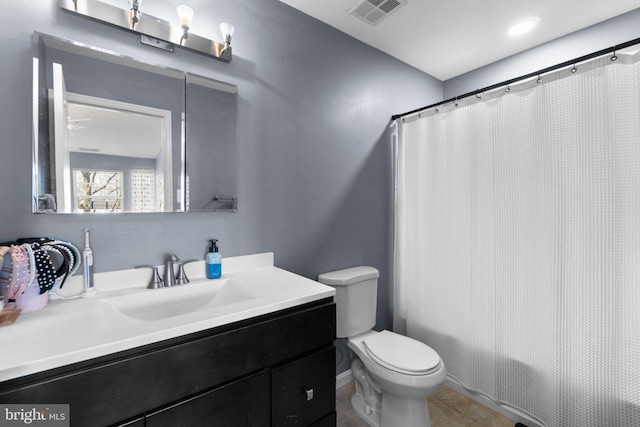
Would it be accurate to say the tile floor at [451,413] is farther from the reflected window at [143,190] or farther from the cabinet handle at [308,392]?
the reflected window at [143,190]

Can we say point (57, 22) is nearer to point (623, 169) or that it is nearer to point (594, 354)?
point (623, 169)

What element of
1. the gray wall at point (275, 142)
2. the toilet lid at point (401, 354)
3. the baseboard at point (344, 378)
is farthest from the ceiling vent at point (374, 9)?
the baseboard at point (344, 378)

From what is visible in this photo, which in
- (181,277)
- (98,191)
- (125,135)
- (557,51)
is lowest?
(181,277)

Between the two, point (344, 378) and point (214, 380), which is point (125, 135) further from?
point (344, 378)

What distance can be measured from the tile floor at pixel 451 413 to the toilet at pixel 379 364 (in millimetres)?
71

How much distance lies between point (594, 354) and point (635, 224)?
65cm

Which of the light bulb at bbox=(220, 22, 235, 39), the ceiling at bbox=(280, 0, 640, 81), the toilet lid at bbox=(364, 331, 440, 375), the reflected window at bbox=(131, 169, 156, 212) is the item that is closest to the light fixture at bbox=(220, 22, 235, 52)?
the light bulb at bbox=(220, 22, 235, 39)

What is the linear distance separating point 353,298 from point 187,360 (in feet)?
3.76

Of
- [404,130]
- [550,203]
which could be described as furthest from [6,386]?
[404,130]

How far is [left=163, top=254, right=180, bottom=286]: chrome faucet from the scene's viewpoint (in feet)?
4.22

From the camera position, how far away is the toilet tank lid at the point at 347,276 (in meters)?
1.78

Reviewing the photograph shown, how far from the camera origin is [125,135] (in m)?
1.26

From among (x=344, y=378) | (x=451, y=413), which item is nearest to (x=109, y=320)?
(x=344, y=378)

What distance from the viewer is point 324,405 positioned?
1212 millimetres
